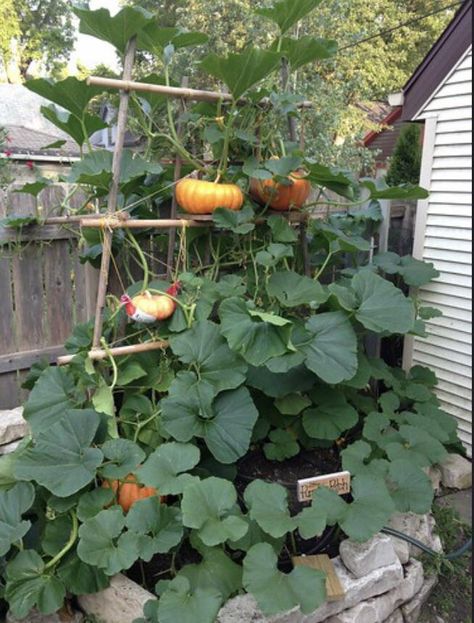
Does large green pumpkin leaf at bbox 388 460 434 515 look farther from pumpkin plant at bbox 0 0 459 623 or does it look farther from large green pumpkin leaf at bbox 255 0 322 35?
large green pumpkin leaf at bbox 255 0 322 35

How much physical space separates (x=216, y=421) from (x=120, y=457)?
331 millimetres

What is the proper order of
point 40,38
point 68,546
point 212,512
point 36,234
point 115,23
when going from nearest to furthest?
point 212,512, point 68,546, point 115,23, point 36,234, point 40,38

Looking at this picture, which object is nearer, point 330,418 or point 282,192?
point 330,418

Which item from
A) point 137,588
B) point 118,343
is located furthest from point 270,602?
point 118,343

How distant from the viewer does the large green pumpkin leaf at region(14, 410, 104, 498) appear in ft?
5.38

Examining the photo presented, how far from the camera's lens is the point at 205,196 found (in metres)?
2.13

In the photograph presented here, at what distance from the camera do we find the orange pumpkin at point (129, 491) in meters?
1.85

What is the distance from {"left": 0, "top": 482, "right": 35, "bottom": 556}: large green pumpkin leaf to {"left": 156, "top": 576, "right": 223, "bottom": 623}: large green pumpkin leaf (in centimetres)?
49

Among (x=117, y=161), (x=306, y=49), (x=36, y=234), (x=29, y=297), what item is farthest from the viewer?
(x=29, y=297)

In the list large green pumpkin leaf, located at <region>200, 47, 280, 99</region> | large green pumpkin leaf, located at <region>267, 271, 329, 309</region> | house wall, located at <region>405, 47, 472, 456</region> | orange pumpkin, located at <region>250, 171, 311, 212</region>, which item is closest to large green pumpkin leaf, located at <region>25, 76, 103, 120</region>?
large green pumpkin leaf, located at <region>200, 47, 280, 99</region>

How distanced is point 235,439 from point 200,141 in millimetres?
1413

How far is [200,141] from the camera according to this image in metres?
2.53

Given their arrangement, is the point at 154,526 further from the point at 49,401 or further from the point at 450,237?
the point at 450,237

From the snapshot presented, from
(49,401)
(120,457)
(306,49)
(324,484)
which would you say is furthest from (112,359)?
(306,49)
